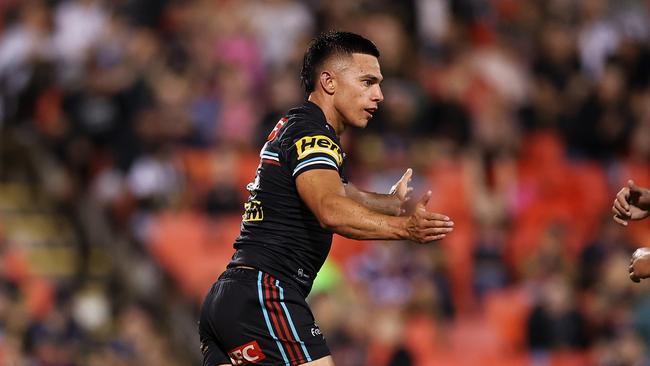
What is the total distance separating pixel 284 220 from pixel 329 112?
24.9 inches

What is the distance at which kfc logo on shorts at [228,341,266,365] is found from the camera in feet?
20.4

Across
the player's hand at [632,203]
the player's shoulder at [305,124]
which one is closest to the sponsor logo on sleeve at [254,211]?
the player's shoulder at [305,124]

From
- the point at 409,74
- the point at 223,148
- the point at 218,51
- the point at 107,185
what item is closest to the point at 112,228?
the point at 107,185

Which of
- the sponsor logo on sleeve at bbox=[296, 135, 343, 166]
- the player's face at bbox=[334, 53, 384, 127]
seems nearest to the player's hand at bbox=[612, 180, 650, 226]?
the player's face at bbox=[334, 53, 384, 127]

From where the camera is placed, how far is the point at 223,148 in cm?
1380

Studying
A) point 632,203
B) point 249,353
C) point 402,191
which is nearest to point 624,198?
point 632,203

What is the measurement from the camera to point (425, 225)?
550cm

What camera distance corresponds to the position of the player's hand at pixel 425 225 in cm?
549

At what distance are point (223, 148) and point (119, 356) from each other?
2.78m

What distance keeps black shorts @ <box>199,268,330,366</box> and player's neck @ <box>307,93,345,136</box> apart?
0.87 m

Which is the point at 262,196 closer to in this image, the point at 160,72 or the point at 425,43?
the point at 160,72

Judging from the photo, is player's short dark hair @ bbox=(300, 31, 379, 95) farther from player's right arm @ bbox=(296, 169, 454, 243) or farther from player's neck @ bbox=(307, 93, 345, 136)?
player's right arm @ bbox=(296, 169, 454, 243)

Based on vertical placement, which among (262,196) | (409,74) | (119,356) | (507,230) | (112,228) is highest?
(409,74)

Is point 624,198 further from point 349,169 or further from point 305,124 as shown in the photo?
point 349,169
